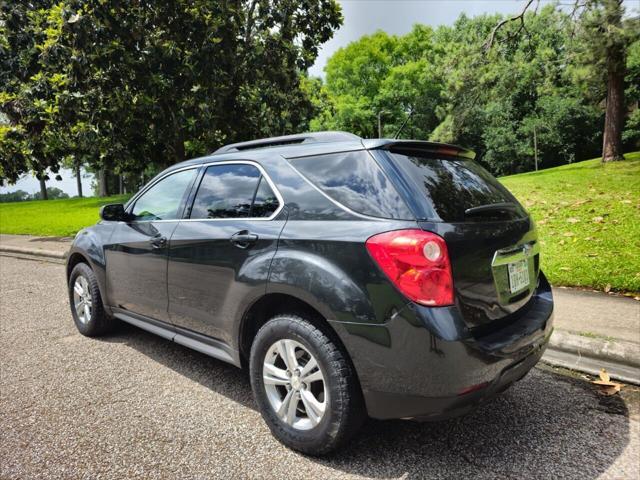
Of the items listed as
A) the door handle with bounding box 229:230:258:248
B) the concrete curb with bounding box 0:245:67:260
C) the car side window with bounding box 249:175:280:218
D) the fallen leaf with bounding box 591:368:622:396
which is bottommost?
the fallen leaf with bounding box 591:368:622:396

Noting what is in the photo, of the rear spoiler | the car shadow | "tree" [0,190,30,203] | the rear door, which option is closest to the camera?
the car shadow

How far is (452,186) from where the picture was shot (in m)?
2.48

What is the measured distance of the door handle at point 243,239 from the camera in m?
2.61

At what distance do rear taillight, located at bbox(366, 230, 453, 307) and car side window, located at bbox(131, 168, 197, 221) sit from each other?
1900mm

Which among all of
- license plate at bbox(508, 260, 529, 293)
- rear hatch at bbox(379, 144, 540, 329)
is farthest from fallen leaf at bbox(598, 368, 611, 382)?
license plate at bbox(508, 260, 529, 293)

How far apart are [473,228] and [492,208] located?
26 centimetres

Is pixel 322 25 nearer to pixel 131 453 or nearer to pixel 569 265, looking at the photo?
pixel 569 265

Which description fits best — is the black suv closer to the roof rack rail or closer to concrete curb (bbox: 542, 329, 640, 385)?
the roof rack rail

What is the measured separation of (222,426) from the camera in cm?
271

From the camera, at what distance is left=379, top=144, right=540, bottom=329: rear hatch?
2.15 meters

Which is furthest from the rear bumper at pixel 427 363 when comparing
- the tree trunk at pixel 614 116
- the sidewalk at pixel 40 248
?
the tree trunk at pixel 614 116

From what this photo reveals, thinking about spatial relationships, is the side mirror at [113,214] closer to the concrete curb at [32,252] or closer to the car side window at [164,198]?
the car side window at [164,198]

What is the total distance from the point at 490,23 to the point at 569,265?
46921mm

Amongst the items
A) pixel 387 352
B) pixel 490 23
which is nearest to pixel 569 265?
pixel 387 352
